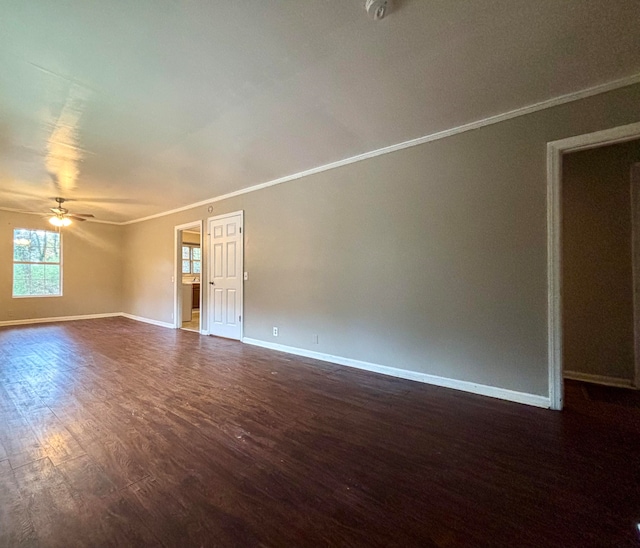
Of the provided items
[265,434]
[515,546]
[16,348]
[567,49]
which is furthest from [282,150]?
[16,348]

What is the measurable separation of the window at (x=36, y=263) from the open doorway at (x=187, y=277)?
9.64ft

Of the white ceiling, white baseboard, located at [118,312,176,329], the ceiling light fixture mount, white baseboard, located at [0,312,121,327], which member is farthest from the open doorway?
the ceiling light fixture mount

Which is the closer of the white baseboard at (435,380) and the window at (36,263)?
the white baseboard at (435,380)

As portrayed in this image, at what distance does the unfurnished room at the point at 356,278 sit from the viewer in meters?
1.48

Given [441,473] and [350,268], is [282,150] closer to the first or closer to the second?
[350,268]

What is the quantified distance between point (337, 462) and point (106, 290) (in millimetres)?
8692

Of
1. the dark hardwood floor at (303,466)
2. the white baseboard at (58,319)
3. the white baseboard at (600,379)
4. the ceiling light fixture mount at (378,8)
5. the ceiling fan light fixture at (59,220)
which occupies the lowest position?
the dark hardwood floor at (303,466)

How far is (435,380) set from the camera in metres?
3.03

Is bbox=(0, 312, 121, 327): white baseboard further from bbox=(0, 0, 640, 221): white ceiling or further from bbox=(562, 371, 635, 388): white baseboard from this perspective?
bbox=(562, 371, 635, 388): white baseboard

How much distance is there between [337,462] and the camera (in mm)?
1773

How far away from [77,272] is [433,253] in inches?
343

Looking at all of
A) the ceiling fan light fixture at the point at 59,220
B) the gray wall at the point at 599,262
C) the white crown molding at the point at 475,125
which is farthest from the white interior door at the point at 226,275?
the gray wall at the point at 599,262

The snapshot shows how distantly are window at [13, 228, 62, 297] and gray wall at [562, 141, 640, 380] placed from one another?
33.1 ft

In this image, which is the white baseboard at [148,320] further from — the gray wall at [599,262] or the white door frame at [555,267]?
the gray wall at [599,262]
